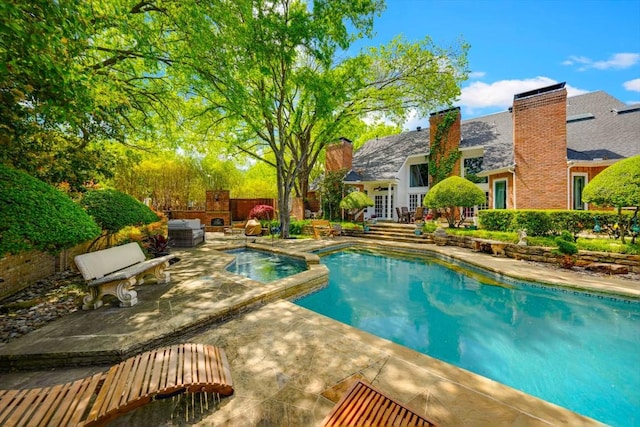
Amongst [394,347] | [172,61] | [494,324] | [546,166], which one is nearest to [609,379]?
[494,324]

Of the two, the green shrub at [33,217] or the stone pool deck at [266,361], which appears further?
the green shrub at [33,217]

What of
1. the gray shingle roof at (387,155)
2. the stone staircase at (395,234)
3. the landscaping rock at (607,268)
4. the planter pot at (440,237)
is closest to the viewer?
the landscaping rock at (607,268)

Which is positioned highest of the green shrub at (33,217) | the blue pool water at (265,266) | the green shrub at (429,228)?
the green shrub at (33,217)

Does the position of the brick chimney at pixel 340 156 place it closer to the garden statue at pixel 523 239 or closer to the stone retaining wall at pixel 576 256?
the stone retaining wall at pixel 576 256

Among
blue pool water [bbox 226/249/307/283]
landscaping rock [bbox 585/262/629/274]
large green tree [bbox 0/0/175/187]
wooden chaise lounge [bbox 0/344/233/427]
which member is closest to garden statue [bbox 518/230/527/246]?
landscaping rock [bbox 585/262/629/274]

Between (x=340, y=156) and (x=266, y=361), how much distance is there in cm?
1929

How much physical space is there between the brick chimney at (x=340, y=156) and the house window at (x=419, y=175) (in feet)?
16.8

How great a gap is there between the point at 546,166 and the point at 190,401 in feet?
56.9

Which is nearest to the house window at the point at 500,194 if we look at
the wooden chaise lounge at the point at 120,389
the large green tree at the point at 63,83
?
the wooden chaise lounge at the point at 120,389

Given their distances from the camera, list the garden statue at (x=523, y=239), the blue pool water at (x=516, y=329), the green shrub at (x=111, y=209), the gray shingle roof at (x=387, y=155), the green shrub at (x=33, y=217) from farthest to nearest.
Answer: the gray shingle roof at (x=387, y=155)
the garden statue at (x=523, y=239)
the green shrub at (x=111, y=209)
the blue pool water at (x=516, y=329)
the green shrub at (x=33, y=217)

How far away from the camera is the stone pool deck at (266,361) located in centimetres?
227

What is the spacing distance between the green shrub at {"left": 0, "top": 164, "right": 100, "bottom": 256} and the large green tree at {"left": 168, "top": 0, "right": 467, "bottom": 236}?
540 centimetres

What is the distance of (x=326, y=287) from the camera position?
7004mm

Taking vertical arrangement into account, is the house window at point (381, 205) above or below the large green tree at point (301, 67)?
below
